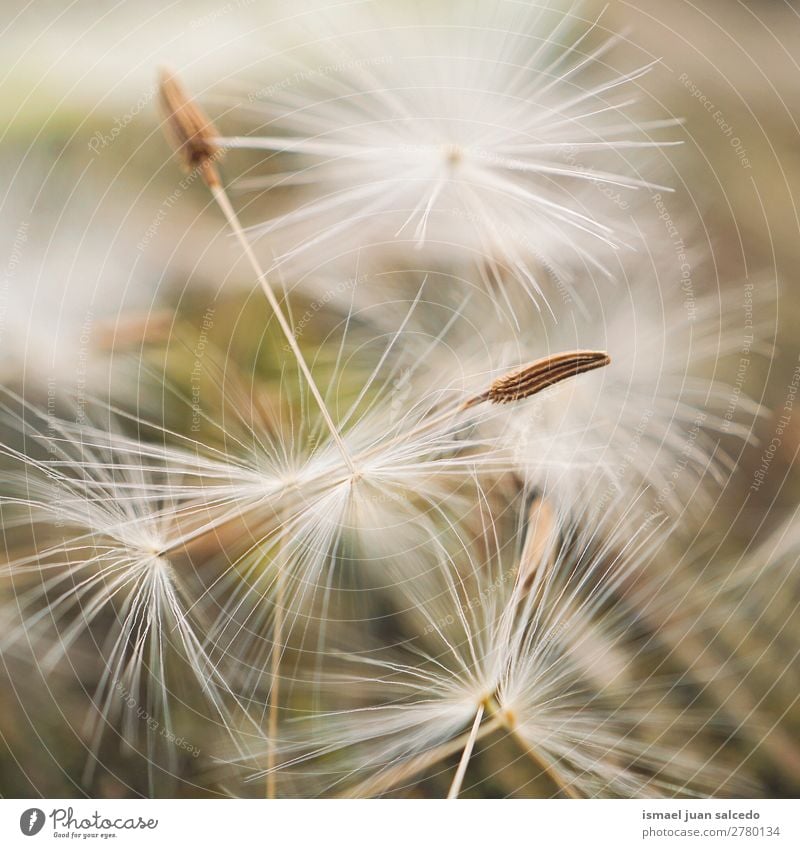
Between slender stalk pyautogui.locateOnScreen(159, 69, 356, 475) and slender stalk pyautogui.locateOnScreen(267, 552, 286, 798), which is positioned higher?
slender stalk pyautogui.locateOnScreen(159, 69, 356, 475)

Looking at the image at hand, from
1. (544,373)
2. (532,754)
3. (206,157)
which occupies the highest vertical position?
(206,157)

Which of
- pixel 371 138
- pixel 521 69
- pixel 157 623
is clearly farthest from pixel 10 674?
pixel 521 69

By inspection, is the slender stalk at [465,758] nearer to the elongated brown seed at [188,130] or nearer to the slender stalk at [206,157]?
the slender stalk at [206,157]

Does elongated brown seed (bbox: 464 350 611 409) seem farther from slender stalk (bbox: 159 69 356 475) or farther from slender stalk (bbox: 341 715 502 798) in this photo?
slender stalk (bbox: 341 715 502 798)

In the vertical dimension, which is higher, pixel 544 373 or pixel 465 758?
pixel 544 373
